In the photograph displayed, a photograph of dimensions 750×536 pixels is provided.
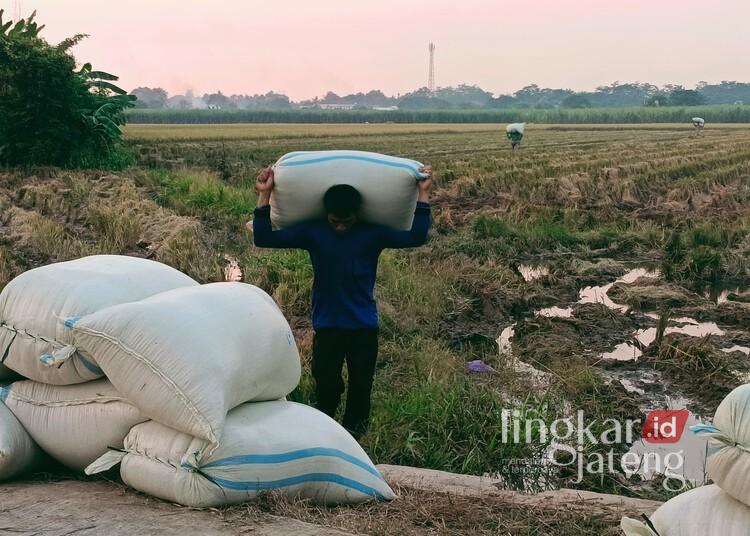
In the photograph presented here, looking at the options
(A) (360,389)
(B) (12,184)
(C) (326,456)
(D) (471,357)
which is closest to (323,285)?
(A) (360,389)

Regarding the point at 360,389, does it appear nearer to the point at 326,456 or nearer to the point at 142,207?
A: the point at 326,456

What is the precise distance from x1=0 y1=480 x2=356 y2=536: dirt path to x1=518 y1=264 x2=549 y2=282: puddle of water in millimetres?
6515

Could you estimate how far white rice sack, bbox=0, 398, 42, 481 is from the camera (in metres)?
2.71

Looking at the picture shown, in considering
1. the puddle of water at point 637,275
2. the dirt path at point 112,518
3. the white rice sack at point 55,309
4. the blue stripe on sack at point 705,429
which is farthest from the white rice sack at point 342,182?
the puddle of water at point 637,275

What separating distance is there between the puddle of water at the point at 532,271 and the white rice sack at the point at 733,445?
6440 millimetres

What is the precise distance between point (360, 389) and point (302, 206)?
865 millimetres

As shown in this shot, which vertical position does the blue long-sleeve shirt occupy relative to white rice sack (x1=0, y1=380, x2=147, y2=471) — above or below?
above

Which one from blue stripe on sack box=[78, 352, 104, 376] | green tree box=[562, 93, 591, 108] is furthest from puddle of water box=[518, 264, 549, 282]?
green tree box=[562, 93, 591, 108]

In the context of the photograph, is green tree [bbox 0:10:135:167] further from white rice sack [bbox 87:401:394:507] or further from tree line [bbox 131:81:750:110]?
tree line [bbox 131:81:750:110]

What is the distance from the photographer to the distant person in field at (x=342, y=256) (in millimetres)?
3533

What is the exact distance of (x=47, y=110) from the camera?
48.3 feet

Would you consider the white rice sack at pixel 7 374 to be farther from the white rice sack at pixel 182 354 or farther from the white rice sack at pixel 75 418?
the white rice sack at pixel 182 354

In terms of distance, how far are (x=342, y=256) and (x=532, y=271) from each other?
19.0 ft
